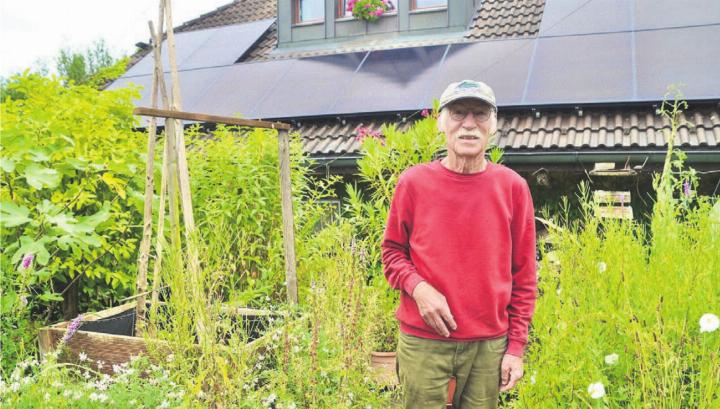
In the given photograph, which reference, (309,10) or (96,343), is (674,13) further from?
(96,343)

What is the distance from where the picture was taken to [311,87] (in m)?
7.21

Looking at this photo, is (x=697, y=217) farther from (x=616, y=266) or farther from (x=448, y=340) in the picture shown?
(x=448, y=340)

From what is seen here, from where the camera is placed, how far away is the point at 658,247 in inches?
105

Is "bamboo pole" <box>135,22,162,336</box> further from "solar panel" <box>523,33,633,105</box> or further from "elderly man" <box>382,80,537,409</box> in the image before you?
"solar panel" <box>523,33,633,105</box>

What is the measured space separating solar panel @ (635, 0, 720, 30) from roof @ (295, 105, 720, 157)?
1377mm

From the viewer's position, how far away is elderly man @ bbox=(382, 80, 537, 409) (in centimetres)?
208

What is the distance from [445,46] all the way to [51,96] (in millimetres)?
4899

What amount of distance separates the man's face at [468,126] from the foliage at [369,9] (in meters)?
7.04

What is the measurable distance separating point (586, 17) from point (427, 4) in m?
2.51

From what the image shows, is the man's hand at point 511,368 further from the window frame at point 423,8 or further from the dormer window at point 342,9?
the dormer window at point 342,9

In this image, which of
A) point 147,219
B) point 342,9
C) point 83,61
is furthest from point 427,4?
point 83,61

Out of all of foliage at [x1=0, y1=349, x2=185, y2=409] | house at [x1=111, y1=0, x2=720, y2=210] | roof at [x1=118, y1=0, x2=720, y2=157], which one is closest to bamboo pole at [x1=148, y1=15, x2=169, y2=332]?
foliage at [x1=0, y1=349, x2=185, y2=409]

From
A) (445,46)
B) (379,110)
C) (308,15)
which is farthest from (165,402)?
(308,15)

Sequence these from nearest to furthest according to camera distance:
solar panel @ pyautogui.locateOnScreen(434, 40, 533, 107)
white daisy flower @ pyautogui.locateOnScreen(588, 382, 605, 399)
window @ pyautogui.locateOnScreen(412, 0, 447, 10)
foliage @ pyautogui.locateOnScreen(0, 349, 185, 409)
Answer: white daisy flower @ pyautogui.locateOnScreen(588, 382, 605, 399) < foliage @ pyautogui.locateOnScreen(0, 349, 185, 409) < solar panel @ pyautogui.locateOnScreen(434, 40, 533, 107) < window @ pyautogui.locateOnScreen(412, 0, 447, 10)
